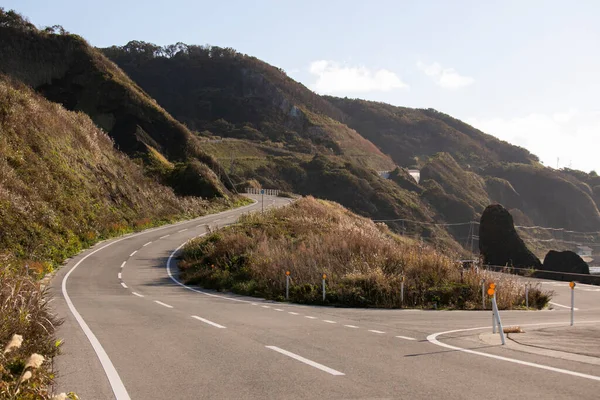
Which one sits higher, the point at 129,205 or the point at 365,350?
the point at 129,205

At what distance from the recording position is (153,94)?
608ft

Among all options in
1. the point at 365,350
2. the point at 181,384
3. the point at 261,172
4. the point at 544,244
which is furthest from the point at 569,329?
the point at 261,172

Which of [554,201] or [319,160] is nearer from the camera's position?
[319,160]

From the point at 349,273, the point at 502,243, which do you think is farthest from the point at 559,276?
the point at 349,273

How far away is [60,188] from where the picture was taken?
3862cm

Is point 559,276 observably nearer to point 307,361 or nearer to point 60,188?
point 60,188

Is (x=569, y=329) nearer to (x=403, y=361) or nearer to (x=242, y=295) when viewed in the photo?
(x=403, y=361)

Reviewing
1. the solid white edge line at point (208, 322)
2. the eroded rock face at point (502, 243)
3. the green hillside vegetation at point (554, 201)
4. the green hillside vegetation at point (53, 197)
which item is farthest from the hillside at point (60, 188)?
the green hillside vegetation at point (554, 201)

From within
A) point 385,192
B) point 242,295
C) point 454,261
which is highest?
point 385,192

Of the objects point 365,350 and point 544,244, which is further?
point 544,244

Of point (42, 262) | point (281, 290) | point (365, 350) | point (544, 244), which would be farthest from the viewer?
point (544, 244)

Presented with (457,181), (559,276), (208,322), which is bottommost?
(208,322)

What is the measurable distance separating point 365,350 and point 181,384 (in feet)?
Answer: 10.1

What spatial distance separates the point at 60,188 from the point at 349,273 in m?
25.3
